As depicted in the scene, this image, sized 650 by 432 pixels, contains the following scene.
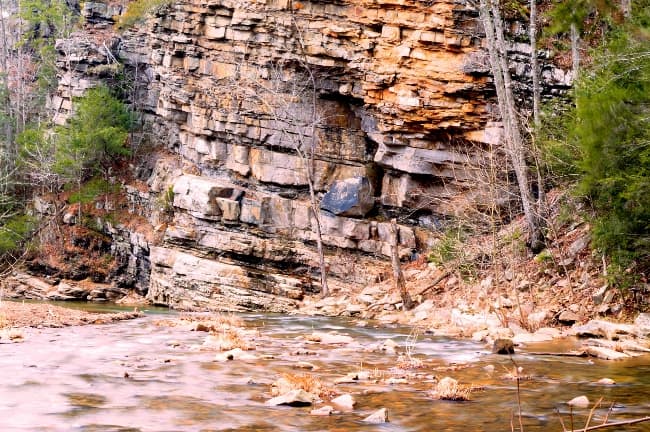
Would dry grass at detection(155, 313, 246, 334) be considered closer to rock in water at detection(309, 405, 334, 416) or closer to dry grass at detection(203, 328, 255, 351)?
dry grass at detection(203, 328, 255, 351)

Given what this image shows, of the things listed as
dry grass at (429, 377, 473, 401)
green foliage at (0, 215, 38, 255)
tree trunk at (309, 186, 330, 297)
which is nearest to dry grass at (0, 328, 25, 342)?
dry grass at (429, 377, 473, 401)

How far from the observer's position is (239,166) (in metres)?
28.9

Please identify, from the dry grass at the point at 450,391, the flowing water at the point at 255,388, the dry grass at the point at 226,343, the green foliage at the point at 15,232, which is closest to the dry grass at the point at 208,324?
the flowing water at the point at 255,388

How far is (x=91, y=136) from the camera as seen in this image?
34.4m

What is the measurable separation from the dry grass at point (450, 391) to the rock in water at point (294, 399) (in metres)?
1.46

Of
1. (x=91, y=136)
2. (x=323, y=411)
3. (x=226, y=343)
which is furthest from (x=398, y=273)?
(x=91, y=136)

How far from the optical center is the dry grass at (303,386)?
7742mm

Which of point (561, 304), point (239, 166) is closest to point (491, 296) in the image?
point (561, 304)

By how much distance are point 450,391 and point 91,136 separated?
99.7 ft

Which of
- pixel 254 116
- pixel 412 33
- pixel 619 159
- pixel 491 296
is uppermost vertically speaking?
pixel 412 33

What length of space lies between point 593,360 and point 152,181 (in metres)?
27.7

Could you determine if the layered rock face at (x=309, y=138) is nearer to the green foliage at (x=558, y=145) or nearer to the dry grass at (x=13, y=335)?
the green foliage at (x=558, y=145)

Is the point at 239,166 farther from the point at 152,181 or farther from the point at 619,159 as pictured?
the point at 619,159

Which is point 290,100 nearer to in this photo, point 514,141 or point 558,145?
point 514,141
